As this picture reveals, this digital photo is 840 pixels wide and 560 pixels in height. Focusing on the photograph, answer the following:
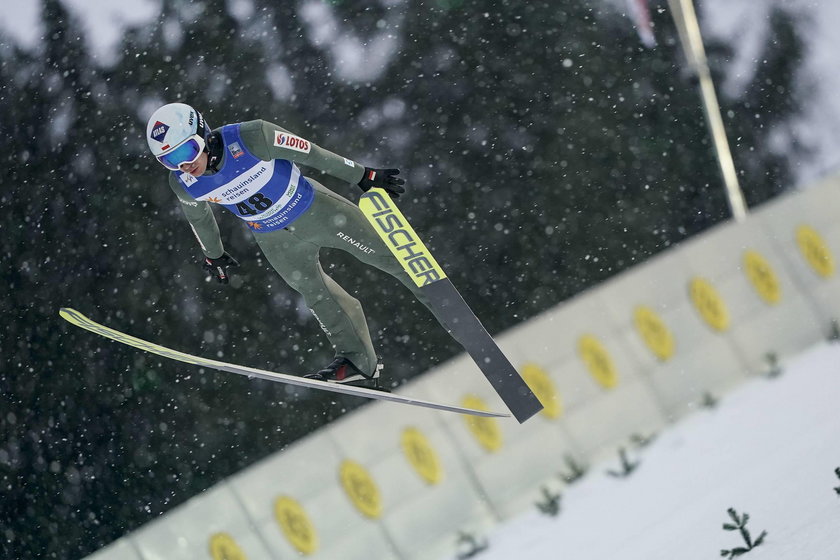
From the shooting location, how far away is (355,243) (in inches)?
167

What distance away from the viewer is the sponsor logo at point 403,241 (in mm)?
4102

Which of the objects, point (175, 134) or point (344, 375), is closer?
point (175, 134)

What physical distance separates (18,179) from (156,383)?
2.35 meters

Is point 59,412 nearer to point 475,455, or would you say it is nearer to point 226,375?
point 226,375

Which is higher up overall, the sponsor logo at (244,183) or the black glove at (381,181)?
the sponsor logo at (244,183)

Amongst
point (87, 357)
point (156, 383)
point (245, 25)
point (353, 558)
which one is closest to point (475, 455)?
point (353, 558)

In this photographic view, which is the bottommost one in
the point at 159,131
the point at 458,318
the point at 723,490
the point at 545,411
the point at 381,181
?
the point at 723,490

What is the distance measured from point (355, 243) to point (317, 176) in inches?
197

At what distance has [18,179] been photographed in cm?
927

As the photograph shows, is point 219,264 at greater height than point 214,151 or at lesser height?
lesser

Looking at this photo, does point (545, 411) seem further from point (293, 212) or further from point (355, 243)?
point (293, 212)

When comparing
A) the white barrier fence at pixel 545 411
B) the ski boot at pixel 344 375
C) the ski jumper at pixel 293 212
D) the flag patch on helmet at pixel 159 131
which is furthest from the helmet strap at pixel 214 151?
the white barrier fence at pixel 545 411

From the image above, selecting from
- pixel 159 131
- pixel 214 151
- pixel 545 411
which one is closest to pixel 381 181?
pixel 214 151

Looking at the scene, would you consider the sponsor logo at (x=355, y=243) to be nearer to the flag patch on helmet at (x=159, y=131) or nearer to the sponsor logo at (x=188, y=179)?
the sponsor logo at (x=188, y=179)
